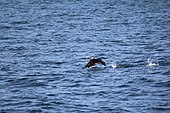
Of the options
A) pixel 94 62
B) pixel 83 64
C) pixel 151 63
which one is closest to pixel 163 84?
pixel 151 63

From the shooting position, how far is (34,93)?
26.1 m

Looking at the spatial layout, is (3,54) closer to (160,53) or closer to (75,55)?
(75,55)

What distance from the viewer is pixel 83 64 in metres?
33.9

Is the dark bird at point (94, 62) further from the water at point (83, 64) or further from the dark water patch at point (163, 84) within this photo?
the dark water patch at point (163, 84)

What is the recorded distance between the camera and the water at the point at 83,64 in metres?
24.5

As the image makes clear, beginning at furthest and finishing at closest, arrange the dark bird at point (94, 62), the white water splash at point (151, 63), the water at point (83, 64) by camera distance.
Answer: the white water splash at point (151, 63) < the dark bird at point (94, 62) < the water at point (83, 64)

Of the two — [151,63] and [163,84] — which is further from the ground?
[151,63]

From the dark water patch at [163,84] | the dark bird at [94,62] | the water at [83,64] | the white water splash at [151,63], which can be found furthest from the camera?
the white water splash at [151,63]

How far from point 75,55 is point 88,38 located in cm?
887

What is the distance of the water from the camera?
80.5ft

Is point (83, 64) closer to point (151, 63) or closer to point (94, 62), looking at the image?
point (94, 62)

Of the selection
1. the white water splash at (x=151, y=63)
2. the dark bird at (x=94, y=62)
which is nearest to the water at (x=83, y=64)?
the white water splash at (x=151, y=63)

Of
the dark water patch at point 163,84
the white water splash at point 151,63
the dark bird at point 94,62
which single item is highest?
the dark bird at point 94,62

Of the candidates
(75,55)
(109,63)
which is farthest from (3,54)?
(109,63)
